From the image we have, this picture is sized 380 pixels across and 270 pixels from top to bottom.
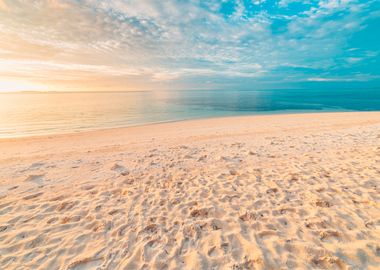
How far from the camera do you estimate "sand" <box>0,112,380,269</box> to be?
3311 millimetres

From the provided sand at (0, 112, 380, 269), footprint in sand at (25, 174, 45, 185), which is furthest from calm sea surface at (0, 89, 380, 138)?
sand at (0, 112, 380, 269)

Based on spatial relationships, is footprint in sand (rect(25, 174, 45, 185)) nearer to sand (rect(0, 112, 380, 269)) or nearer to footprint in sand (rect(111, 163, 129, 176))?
sand (rect(0, 112, 380, 269))

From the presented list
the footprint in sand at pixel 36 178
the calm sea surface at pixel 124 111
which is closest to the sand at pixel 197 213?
the footprint in sand at pixel 36 178

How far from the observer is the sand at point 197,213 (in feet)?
10.9

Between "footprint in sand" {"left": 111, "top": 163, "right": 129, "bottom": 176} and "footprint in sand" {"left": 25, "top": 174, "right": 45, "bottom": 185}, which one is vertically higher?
"footprint in sand" {"left": 111, "top": 163, "right": 129, "bottom": 176}

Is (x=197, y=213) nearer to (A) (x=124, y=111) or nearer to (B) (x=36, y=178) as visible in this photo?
(B) (x=36, y=178)

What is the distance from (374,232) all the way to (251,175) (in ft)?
10.8

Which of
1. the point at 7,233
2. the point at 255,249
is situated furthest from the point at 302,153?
the point at 7,233

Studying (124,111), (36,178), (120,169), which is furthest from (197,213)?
(124,111)

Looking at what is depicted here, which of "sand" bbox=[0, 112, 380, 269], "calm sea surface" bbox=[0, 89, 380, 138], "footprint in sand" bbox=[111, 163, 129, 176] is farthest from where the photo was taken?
"calm sea surface" bbox=[0, 89, 380, 138]

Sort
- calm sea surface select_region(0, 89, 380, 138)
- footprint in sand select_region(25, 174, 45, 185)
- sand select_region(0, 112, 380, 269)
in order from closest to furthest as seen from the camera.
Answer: sand select_region(0, 112, 380, 269), footprint in sand select_region(25, 174, 45, 185), calm sea surface select_region(0, 89, 380, 138)

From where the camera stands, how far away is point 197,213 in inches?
179

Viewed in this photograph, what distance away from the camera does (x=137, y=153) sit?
980 centimetres

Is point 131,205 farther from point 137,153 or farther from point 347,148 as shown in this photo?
point 347,148
